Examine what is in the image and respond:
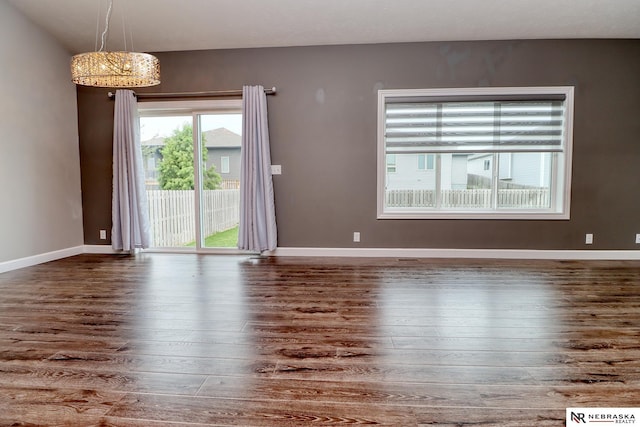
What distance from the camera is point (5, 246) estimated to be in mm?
4043

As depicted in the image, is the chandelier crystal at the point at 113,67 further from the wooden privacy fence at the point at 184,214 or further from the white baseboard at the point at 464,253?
the white baseboard at the point at 464,253

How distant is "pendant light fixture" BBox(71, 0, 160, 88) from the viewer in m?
2.82

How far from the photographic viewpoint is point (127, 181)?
15.7 feet

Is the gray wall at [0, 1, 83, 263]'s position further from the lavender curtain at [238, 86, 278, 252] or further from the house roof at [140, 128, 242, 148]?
the lavender curtain at [238, 86, 278, 252]

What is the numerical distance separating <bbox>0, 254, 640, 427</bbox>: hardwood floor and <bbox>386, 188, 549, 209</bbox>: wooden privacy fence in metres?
1.18

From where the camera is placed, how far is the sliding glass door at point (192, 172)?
4.93 metres

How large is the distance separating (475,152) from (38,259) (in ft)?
18.5

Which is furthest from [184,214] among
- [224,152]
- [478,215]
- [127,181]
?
[478,215]

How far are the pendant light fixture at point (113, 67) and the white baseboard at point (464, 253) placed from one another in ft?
8.72

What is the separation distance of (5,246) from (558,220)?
6622mm

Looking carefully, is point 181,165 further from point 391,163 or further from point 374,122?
point 391,163

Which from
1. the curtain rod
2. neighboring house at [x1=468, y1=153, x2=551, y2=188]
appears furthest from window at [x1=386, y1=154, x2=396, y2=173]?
the curtain rod

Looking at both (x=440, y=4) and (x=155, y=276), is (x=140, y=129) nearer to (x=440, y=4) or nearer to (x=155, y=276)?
(x=155, y=276)

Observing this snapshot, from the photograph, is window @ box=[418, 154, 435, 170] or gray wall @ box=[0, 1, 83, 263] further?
window @ box=[418, 154, 435, 170]
